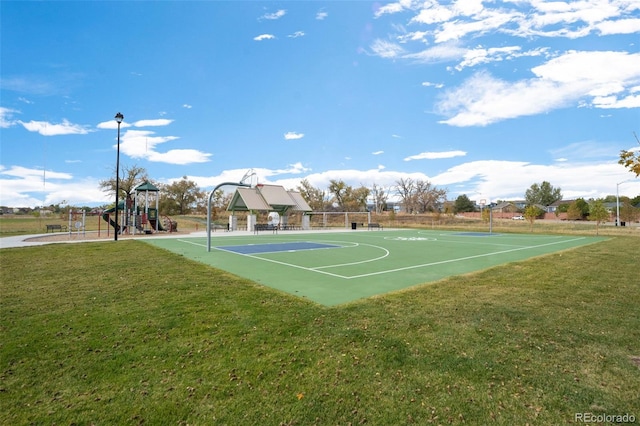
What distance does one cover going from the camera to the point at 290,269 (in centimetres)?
1023

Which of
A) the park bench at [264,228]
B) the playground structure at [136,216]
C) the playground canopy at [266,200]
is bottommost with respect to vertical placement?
the park bench at [264,228]

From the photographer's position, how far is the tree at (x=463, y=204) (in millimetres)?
87062

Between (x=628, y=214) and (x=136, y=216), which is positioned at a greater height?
(x=628, y=214)

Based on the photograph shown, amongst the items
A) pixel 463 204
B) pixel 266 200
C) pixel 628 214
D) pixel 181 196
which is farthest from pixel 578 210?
pixel 181 196

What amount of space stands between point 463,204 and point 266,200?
6902 centimetres

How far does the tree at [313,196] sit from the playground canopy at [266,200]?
97.4 feet

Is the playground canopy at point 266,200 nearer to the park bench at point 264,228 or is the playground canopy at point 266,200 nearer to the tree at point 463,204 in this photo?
the park bench at point 264,228

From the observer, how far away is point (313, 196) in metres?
67.1

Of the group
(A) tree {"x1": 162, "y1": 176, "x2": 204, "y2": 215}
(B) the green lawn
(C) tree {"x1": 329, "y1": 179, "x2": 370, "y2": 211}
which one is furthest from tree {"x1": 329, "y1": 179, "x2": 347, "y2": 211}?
(B) the green lawn

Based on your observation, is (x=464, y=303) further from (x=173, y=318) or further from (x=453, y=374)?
(x=173, y=318)

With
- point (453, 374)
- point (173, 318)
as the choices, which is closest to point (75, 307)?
point (173, 318)

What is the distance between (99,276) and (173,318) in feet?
15.1

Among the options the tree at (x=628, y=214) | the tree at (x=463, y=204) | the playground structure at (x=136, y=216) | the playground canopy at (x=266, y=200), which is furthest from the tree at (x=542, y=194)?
the playground structure at (x=136, y=216)

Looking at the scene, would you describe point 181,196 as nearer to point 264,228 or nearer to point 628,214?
point 264,228
